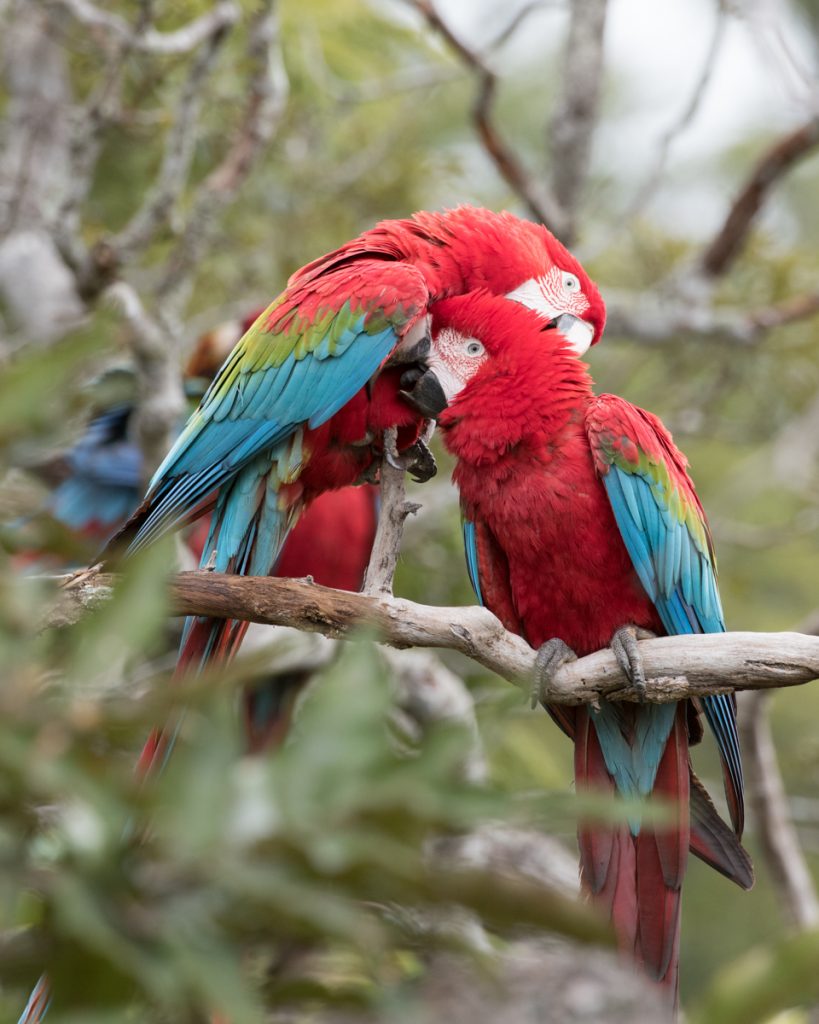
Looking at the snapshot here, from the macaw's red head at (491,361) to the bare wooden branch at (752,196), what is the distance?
5.21 ft

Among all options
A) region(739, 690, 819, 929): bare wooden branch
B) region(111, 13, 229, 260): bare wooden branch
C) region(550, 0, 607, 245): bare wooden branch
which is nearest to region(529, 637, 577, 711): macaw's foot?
region(739, 690, 819, 929): bare wooden branch

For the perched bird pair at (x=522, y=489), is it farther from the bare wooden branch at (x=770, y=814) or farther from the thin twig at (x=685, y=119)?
the thin twig at (x=685, y=119)

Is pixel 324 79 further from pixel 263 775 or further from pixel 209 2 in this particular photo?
pixel 263 775

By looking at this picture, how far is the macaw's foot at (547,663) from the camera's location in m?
1.65

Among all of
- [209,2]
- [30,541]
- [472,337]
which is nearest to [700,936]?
[472,337]

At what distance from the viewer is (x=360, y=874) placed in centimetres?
66

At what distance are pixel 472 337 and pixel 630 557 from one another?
1.38ft

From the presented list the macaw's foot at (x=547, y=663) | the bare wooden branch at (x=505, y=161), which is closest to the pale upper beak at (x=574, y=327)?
the macaw's foot at (x=547, y=663)

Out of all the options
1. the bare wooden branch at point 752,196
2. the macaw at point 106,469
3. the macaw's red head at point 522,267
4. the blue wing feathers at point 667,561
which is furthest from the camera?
the bare wooden branch at point 752,196

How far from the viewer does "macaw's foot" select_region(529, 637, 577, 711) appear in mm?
1653

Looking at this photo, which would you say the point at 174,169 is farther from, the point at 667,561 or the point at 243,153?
the point at 667,561

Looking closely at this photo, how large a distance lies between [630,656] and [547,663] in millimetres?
129

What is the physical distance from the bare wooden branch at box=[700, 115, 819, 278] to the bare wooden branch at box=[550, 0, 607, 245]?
419 mm

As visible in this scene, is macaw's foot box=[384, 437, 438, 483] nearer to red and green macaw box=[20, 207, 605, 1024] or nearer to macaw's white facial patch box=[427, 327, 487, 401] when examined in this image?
red and green macaw box=[20, 207, 605, 1024]
